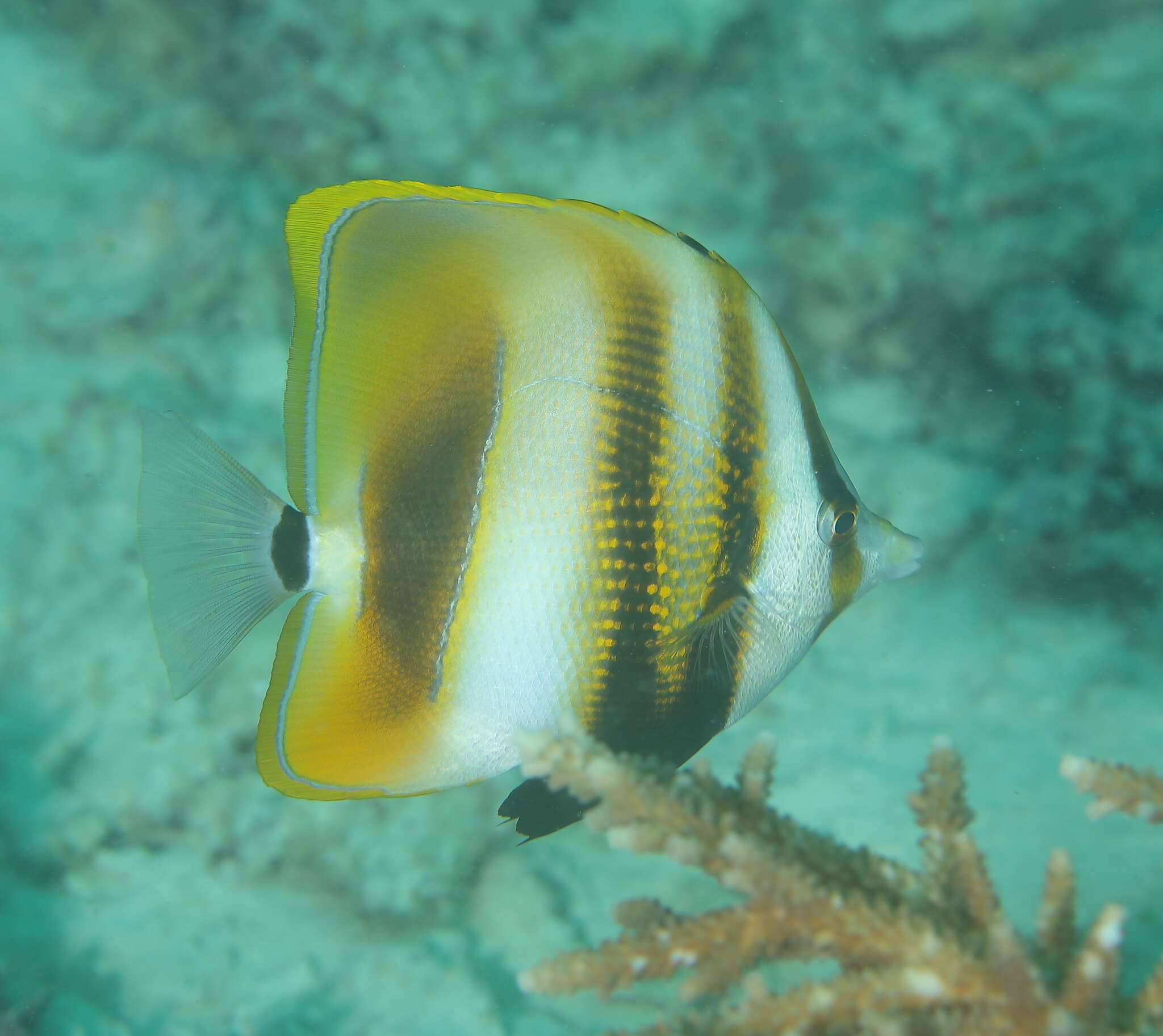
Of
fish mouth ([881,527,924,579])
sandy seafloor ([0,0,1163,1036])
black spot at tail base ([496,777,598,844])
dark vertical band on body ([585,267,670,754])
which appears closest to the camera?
dark vertical band on body ([585,267,670,754])

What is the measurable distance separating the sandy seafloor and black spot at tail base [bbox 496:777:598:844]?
1662 millimetres

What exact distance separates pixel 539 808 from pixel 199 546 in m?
0.71

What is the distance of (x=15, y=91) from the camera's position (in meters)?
3.63

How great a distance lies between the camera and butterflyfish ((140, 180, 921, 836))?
3.77 ft

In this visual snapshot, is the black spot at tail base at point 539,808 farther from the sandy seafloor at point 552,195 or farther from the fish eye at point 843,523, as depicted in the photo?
the sandy seafloor at point 552,195

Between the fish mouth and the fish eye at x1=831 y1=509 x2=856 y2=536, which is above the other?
the fish eye at x1=831 y1=509 x2=856 y2=536

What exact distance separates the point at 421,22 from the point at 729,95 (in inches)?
61.5

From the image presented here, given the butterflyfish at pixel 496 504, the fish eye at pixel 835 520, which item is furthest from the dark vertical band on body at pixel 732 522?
the fish eye at pixel 835 520

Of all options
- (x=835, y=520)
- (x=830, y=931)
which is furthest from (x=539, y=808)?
(x=835, y=520)

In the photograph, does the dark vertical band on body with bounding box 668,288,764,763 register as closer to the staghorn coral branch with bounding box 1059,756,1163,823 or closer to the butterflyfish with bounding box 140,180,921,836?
the butterflyfish with bounding box 140,180,921,836

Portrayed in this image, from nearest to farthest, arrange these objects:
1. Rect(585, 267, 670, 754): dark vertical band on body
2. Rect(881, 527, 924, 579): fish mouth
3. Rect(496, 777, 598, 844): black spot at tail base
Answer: Rect(585, 267, 670, 754): dark vertical band on body < Rect(496, 777, 598, 844): black spot at tail base < Rect(881, 527, 924, 579): fish mouth

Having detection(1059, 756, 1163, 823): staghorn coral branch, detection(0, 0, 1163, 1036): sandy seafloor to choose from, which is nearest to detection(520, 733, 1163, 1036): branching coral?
detection(1059, 756, 1163, 823): staghorn coral branch

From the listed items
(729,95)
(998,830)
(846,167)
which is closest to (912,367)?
(846,167)

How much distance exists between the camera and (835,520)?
4.23 ft
